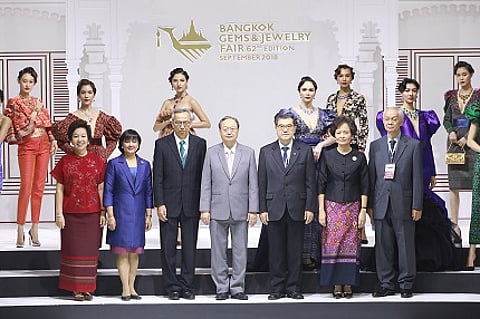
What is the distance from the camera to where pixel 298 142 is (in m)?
6.36

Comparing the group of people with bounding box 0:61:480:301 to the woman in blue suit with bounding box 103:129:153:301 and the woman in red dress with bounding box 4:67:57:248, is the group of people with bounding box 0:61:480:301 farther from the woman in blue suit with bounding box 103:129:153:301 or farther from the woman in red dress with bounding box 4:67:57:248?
the woman in red dress with bounding box 4:67:57:248

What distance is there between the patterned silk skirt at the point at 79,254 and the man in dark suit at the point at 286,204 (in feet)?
3.89

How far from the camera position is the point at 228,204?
627 cm

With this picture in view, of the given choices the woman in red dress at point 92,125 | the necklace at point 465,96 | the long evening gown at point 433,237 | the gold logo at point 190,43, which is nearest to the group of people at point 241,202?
the long evening gown at point 433,237

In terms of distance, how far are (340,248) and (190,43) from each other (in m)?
3.45

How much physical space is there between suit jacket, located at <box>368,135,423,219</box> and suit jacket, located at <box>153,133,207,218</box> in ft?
4.11

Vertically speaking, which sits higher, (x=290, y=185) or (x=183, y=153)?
(x=183, y=153)

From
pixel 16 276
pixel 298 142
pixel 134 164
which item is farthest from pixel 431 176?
pixel 16 276

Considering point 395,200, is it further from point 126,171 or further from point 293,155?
point 126,171

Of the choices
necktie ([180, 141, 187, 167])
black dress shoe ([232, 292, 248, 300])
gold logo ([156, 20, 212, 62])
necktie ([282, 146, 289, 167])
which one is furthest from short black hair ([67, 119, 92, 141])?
gold logo ([156, 20, 212, 62])

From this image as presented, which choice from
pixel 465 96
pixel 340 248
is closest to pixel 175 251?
pixel 340 248

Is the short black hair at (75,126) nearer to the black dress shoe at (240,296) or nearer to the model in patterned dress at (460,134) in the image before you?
the black dress shoe at (240,296)

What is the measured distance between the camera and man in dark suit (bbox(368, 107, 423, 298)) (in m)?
6.26

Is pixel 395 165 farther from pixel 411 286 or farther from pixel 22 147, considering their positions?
pixel 22 147
